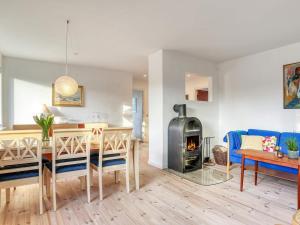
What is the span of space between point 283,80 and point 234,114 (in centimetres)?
131

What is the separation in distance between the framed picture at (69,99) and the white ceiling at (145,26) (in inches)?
42.3

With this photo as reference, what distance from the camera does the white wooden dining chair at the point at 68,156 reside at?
230 cm

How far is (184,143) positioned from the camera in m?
3.60

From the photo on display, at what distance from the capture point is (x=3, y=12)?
8.06 ft

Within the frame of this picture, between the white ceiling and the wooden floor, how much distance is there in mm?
2541

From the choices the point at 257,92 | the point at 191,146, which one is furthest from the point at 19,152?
the point at 257,92

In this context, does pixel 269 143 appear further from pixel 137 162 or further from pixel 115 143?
pixel 115 143

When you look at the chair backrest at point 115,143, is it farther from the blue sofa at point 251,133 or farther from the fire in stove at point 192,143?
the blue sofa at point 251,133

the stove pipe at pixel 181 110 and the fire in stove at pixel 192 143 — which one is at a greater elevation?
the stove pipe at pixel 181 110

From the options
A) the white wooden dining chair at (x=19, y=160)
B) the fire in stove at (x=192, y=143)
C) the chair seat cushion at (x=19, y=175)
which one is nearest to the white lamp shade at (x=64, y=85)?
the white wooden dining chair at (x=19, y=160)

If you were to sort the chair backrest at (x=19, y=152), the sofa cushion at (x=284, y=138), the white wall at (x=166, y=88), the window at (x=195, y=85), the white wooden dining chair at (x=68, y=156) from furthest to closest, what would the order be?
the window at (x=195, y=85)
the white wall at (x=166, y=88)
the sofa cushion at (x=284, y=138)
the white wooden dining chair at (x=68, y=156)
the chair backrest at (x=19, y=152)

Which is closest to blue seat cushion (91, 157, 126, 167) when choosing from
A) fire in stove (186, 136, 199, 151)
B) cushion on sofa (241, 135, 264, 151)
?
fire in stove (186, 136, 199, 151)

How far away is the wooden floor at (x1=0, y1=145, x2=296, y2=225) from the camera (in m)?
2.08

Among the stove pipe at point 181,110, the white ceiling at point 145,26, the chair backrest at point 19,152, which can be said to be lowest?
the chair backrest at point 19,152
